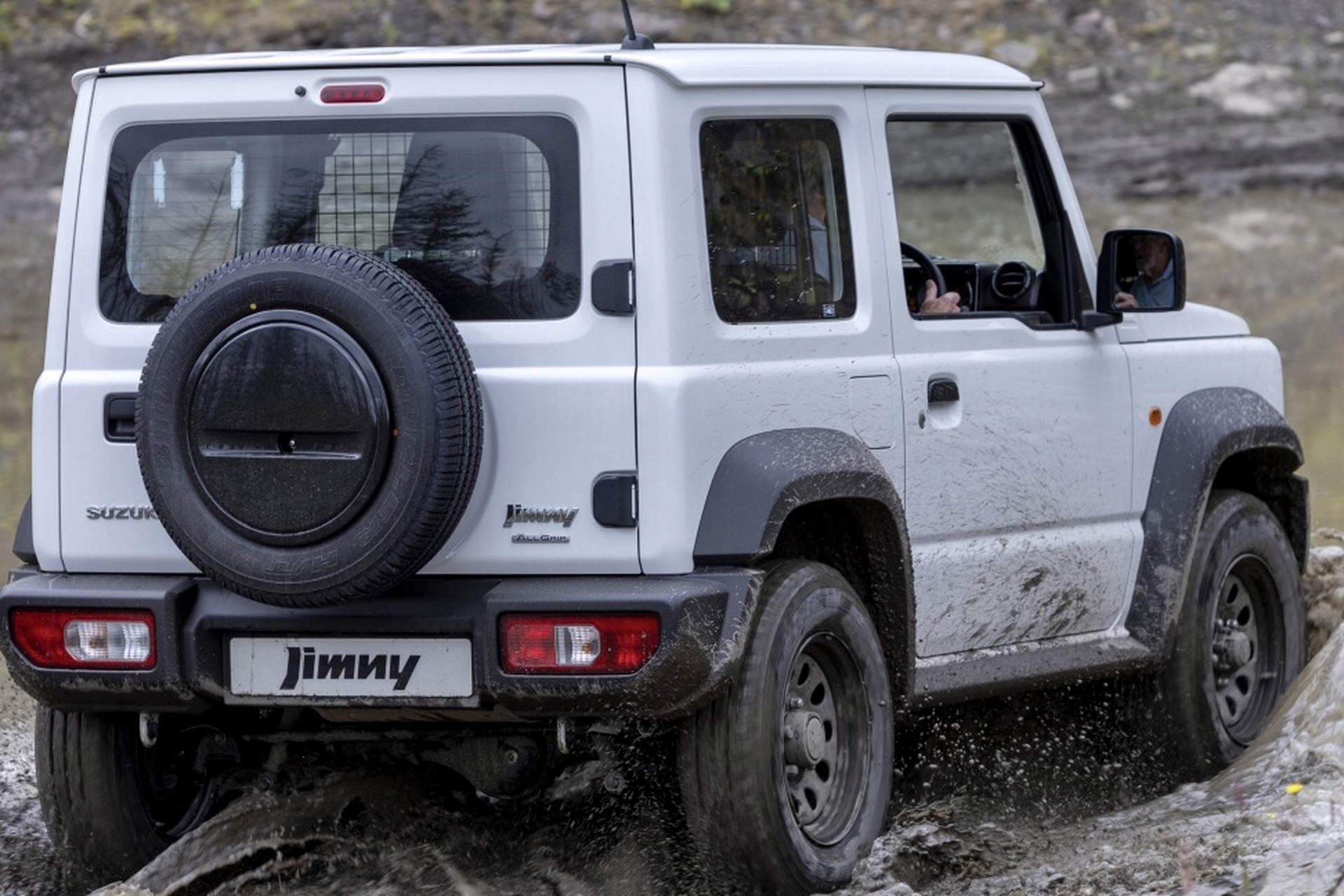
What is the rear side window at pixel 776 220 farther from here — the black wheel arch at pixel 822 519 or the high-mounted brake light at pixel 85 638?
the high-mounted brake light at pixel 85 638

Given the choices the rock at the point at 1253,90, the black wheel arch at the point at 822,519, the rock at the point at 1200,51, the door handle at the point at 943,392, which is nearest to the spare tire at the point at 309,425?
the black wheel arch at the point at 822,519

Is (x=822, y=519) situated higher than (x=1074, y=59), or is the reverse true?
(x=1074, y=59)

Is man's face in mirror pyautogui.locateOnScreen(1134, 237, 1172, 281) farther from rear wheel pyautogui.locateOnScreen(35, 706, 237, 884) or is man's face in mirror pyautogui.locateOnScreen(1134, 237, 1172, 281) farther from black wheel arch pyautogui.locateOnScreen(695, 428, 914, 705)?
rear wheel pyautogui.locateOnScreen(35, 706, 237, 884)

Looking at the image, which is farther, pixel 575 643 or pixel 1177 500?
pixel 1177 500

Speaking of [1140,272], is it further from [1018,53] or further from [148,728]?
[1018,53]

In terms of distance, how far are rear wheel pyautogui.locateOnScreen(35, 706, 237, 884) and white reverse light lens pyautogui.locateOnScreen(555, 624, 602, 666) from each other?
102cm

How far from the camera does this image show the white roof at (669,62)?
4.41 metres

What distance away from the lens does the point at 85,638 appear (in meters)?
4.55

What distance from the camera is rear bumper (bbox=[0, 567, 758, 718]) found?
4.27 metres

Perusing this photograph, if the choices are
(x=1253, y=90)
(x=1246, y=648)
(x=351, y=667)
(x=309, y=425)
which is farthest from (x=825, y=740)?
(x=1253, y=90)

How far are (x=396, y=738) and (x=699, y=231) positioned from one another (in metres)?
1.29

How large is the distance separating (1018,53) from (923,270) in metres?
15.6

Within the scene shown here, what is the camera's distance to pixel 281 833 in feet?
15.8

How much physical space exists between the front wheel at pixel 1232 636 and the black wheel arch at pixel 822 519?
47.1 inches
